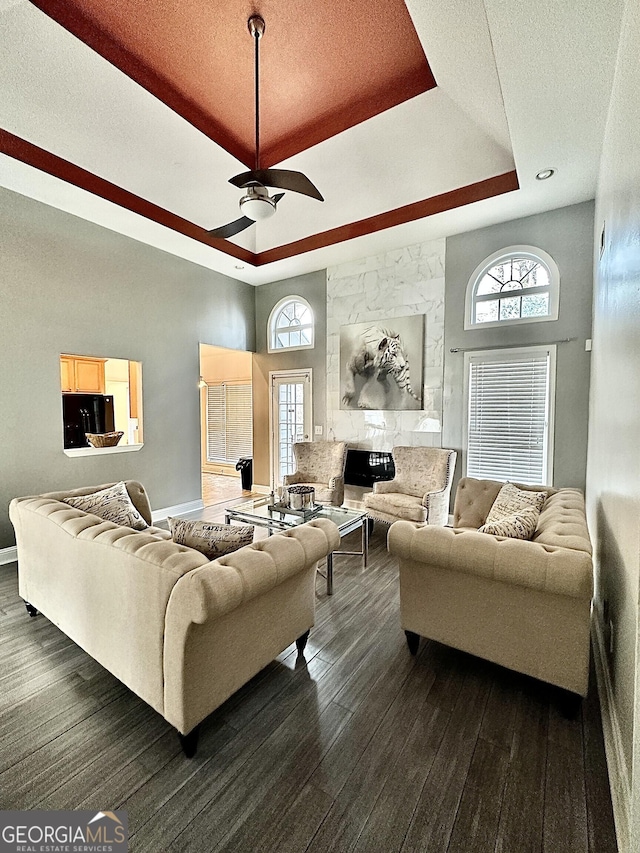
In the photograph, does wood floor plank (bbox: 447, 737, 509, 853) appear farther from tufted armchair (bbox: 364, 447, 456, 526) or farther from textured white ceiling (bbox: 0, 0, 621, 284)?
textured white ceiling (bbox: 0, 0, 621, 284)

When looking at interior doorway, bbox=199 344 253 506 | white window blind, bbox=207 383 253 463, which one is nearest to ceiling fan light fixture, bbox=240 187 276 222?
interior doorway, bbox=199 344 253 506

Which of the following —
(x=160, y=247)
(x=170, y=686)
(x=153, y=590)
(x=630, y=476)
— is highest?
(x=160, y=247)

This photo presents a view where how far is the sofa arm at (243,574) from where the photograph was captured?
141 centimetres

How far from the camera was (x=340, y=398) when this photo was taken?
582 cm

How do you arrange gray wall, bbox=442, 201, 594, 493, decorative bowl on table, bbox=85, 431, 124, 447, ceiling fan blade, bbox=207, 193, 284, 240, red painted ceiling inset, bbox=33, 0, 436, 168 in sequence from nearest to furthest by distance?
red painted ceiling inset, bbox=33, 0, 436, 168 < ceiling fan blade, bbox=207, 193, 284, 240 < gray wall, bbox=442, 201, 594, 493 < decorative bowl on table, bbox=85, 431, 124, 447

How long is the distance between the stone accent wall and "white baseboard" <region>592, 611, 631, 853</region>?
Answer: 10.6 ft

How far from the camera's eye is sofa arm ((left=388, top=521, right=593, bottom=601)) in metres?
1.62

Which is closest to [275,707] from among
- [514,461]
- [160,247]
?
[514,461]

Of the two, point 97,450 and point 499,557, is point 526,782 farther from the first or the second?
point 97,450

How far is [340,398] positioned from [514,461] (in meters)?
2.53

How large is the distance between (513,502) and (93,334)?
467 cm

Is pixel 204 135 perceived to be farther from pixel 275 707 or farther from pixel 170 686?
pixel 275 707

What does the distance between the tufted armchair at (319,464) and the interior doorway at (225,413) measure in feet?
9.85

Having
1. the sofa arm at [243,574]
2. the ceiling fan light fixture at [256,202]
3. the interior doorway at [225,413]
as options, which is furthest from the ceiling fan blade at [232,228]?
→ the interior doorway at [225,413]
